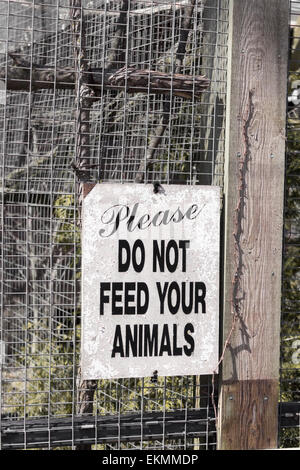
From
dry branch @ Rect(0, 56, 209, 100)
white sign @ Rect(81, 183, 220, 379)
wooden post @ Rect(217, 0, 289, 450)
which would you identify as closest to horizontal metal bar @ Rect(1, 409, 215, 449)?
wooden post @ Rect(217, 0, 289, 450)

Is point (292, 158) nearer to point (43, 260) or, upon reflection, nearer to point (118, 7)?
point (118, 7)

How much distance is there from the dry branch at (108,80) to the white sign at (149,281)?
1.49ft

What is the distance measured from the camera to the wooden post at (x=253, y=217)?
232 cm

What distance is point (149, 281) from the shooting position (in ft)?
7.39

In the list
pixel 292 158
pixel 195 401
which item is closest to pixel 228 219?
pixel 195 401

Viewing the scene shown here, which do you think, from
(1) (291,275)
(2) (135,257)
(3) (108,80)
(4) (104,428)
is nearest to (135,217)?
(2) (135,257)

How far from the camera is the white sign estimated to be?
86.9 inches

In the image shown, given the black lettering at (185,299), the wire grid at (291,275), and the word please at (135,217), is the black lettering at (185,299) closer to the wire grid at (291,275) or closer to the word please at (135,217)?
the word please at (135,217)

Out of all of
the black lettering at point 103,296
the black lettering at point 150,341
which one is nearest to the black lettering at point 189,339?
the black lettering at point 150,341

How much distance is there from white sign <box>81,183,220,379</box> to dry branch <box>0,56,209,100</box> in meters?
0.46

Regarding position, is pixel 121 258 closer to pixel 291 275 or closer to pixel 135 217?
pixel 135 217

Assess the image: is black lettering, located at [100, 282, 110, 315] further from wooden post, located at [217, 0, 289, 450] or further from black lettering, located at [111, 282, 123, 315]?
wooden post, located at [217, 0, 289, 450]

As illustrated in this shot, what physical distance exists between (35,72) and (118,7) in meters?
0.92

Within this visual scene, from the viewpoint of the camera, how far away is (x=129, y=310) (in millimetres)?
2230
